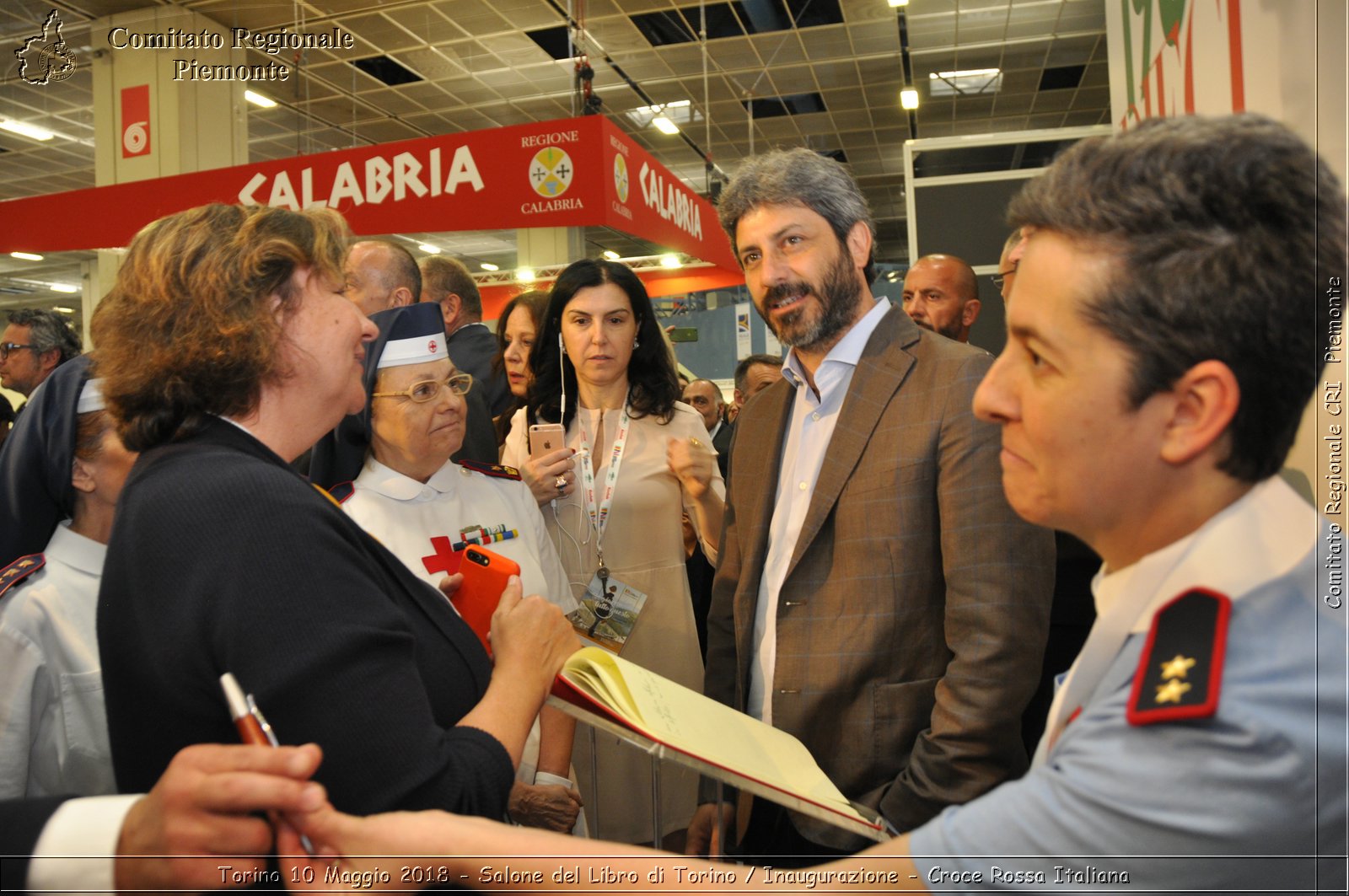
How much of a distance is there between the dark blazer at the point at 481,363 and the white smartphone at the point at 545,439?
122 centimetres

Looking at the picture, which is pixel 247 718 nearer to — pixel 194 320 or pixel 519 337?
pixel 194 320

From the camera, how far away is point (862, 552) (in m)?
1.58

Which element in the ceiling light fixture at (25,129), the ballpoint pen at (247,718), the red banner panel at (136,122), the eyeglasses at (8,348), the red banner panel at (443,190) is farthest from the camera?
the ceiling light fixture at (25,129)

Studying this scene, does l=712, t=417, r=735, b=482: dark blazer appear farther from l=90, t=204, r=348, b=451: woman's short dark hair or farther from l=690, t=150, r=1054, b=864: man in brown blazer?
l=90, t=204, r=348, b=451: woman's short dark hair

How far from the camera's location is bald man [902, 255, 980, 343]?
365 centimetres

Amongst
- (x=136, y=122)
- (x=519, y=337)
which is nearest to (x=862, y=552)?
(x=519, y=337)

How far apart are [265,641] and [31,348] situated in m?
5.20

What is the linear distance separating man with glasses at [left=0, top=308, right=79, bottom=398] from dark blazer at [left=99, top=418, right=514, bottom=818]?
4809 millimetres

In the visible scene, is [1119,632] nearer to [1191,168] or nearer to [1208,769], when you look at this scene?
[1208,769]

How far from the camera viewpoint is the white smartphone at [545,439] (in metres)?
2.70

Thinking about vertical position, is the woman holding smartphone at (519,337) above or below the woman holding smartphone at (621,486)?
above

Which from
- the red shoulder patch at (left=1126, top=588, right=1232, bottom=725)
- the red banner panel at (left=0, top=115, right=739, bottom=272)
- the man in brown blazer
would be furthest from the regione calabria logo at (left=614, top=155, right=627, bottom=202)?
the red shoulder patch at (left=1126, top=588, right=1232, bottom=725)

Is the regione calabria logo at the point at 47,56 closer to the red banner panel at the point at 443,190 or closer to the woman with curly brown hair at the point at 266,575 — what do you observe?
the red banner panel at the point at 443,190

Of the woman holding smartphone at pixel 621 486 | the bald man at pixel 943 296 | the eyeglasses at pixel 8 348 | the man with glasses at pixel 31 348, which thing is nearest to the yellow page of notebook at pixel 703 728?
the woman holding smartphone at pixel 621 486
